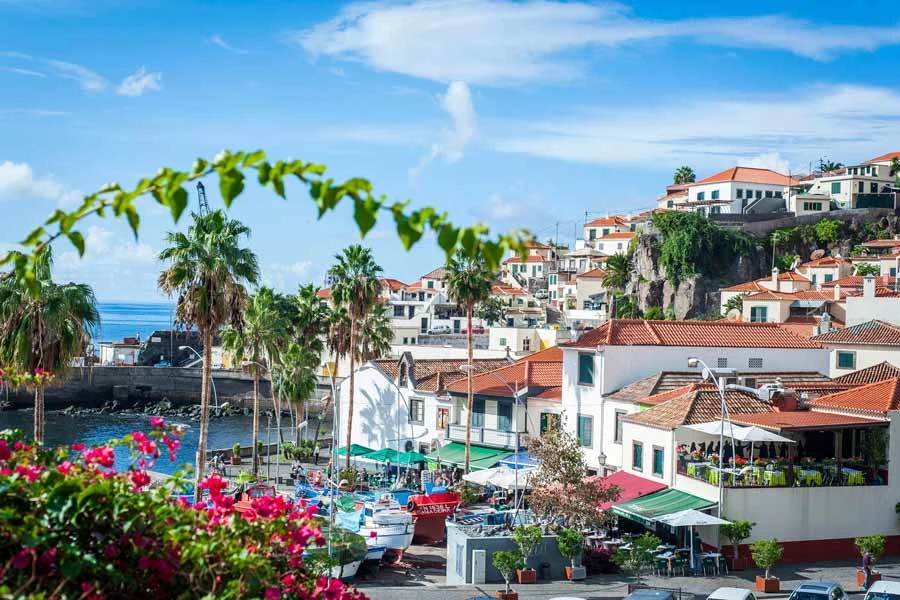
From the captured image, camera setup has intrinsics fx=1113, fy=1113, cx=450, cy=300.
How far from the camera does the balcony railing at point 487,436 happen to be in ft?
195

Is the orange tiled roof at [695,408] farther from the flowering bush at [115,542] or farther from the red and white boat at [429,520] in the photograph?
the flowering bush at [115,542]

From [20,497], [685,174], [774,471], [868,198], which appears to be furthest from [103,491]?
[685,174]

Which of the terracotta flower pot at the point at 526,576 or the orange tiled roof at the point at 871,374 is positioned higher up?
the orange tiled roof at the point at 871,374

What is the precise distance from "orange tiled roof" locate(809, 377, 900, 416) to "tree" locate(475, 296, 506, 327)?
84493 mm

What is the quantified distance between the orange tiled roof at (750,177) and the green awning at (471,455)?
3631 inches

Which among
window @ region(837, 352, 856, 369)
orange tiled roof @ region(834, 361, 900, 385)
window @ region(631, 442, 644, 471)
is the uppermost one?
window @ region(837, 352, 856, 369)

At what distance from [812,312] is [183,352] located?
81.6 meters

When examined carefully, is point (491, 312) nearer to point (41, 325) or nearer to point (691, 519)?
point (691, 519)

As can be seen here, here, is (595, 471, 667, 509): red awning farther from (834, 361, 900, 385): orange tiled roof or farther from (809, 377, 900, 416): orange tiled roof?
(834, 361, 900, 385): orange tiled roof

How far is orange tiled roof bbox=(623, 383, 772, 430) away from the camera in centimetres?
4334

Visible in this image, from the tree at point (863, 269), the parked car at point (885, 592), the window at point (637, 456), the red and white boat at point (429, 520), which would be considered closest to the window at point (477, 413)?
the window at point (637, 456)

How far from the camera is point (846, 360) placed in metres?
57.2

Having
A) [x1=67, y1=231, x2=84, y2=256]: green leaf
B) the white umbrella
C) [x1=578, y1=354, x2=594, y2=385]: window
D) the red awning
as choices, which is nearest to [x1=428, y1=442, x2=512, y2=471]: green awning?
the white umbrella

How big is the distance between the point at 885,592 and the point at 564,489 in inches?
463
